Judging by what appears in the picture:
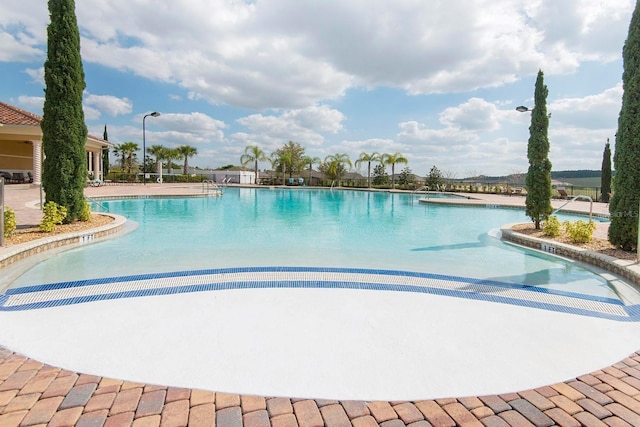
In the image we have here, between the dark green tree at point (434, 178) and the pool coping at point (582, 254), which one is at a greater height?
the dark green tree at point (434, 178)

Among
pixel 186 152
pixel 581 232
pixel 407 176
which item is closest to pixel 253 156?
pixel 186 152

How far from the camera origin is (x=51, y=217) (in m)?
7.50

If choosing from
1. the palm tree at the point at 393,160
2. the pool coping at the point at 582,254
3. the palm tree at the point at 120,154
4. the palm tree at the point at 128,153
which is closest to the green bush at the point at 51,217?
the pool coping at the point at 582,254

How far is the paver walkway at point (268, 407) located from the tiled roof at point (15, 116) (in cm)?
2168

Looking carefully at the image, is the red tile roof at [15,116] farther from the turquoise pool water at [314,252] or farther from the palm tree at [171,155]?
the palm tree at [171,155]

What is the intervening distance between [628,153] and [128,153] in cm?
4872

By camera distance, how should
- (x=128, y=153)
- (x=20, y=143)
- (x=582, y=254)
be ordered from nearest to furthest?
1. (x=582, y=254)
2. (x=20, y=143)
3. (x=128, y=153)

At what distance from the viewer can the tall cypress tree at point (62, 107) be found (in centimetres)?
792

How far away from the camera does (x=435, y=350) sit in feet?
9.36

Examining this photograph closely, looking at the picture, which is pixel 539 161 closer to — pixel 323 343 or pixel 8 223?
pixel 323 343

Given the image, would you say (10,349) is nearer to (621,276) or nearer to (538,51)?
(621,276)

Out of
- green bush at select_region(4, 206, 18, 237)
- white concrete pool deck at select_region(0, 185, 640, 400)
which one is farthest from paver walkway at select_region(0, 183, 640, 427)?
green bush at select_region(4, 206, 18, 237)

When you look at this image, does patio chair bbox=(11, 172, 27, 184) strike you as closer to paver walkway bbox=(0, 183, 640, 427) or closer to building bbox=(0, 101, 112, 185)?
building bbox=(0, 101, 112, 185)

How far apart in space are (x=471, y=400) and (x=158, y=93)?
2283 cm
